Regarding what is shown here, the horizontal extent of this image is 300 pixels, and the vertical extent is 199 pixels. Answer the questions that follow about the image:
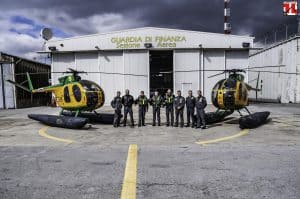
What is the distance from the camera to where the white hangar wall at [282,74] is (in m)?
28.4

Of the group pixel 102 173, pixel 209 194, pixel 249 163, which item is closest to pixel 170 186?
pixel 209 194

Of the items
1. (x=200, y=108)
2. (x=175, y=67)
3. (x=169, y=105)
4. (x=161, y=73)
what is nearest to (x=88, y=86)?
(x=169, y=105)

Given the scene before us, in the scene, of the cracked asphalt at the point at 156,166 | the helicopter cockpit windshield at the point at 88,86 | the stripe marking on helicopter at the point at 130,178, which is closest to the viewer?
the stripe marking on helicopter at the point at 130,178

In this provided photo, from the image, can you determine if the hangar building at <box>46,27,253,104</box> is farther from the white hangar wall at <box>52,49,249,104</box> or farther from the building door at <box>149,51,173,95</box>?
the building door at <box>149,51,173,95</box>

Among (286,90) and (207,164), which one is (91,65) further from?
(207,164)

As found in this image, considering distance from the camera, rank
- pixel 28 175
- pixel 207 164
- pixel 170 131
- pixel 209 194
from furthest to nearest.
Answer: pixel 170 131, pixel 207 164, pixel 28 175, pixel 209 194

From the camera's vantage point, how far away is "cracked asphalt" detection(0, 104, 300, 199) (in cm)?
518

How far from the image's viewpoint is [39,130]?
42.7 ft

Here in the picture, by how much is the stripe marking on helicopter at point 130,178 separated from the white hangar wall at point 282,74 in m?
20.3

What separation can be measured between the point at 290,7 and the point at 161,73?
1519cm

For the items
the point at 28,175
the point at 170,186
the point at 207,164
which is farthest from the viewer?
the point at 207,164

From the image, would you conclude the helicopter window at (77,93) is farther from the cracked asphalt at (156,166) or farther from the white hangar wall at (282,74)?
the white hangar wall at (282,74)

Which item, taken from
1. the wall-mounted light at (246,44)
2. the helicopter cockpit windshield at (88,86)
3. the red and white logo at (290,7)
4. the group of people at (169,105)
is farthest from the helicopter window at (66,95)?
the red and white logo at (290,7)

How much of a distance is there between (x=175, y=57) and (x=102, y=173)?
22759 millimetres
